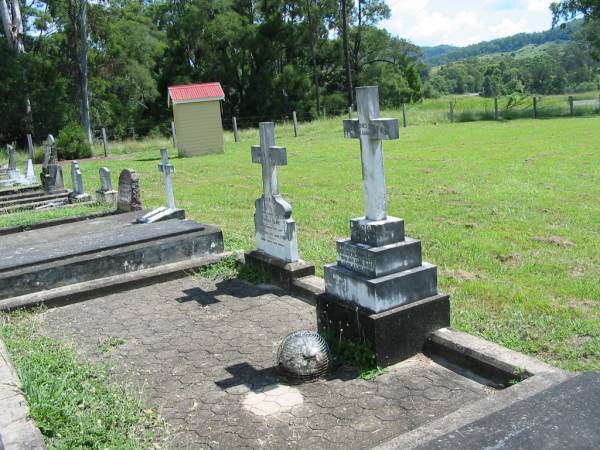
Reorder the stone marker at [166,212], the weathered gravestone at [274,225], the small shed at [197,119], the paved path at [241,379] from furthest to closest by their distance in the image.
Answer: the small shed at [197,119], the stone marker at [166,212], the weathered gravestone at [274,225], the paved path at [241,379]

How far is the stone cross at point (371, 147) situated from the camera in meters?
4.62

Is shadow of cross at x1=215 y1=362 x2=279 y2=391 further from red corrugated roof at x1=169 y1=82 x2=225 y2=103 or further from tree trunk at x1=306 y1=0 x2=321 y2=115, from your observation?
tree trunk at x1=306 y1=0 x2=321 y2=115

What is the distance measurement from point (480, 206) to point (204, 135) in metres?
14.0

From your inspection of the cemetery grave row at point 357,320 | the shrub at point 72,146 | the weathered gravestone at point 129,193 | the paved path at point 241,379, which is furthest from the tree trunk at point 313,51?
the paved path at point 241,379

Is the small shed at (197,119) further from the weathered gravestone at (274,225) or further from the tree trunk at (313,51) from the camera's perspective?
the tree trunk at (313,51)

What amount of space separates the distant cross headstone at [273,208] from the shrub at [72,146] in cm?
2097

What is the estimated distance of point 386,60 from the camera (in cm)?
4678

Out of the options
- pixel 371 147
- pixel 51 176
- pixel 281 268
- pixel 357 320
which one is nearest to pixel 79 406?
pixel 357 320

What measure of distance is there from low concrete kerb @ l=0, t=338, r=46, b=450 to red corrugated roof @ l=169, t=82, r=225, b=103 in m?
18.3

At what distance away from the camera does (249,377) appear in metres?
4.60

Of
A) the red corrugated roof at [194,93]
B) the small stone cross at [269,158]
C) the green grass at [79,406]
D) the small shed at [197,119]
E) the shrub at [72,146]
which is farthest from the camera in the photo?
the shrub at [72,146]

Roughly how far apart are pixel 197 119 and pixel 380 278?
60.5 ft

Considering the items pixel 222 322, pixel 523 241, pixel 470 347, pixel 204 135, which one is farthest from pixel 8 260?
pixel 204 135

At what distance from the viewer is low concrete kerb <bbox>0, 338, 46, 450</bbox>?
3.41 metres
